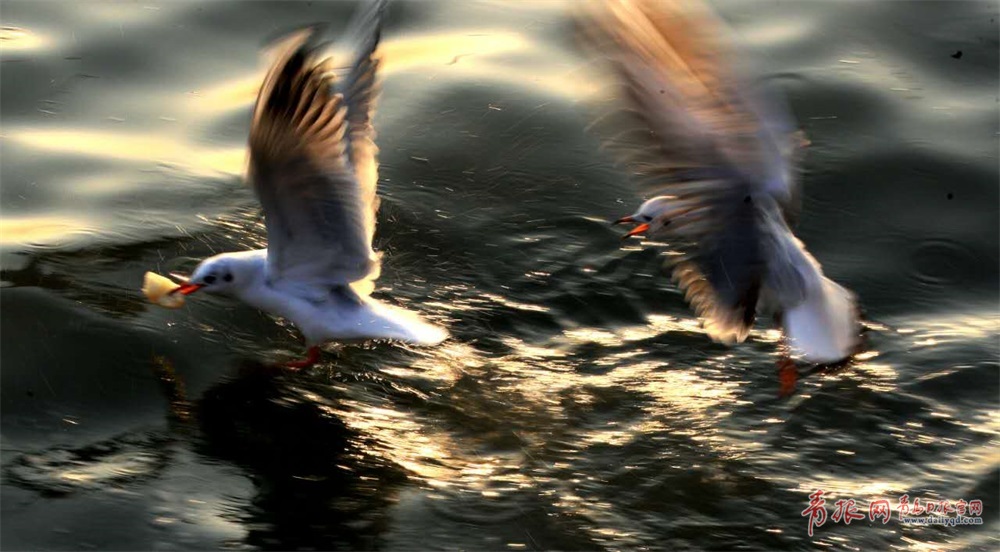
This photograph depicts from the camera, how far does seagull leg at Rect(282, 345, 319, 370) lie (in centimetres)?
562

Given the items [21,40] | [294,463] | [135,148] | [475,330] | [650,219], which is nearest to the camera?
[294,463]

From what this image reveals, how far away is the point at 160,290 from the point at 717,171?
2.39m

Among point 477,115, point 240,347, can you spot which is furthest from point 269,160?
point 477,115

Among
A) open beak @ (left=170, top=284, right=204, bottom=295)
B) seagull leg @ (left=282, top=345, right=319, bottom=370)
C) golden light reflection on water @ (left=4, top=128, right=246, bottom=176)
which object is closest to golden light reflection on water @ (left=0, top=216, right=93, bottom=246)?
golden light reflection on water @ (left=4, top=128, right=246, bottom=176)

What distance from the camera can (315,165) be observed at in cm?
521

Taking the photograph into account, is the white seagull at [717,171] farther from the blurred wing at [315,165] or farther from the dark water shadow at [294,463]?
the dark water shadow at [294,463]

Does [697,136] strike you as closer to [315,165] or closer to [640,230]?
[640,230]

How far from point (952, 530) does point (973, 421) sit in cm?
73

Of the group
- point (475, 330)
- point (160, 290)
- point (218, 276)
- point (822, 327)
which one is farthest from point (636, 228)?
point (160, 290)

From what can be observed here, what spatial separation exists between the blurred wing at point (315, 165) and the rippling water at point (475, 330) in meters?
0.43

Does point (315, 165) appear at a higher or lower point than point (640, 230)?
lower

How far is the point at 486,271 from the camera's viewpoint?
6.31m

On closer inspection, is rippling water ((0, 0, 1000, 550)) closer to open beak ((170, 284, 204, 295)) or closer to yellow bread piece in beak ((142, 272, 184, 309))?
yellow bread piece in beak ((142, 272, 184, 309))

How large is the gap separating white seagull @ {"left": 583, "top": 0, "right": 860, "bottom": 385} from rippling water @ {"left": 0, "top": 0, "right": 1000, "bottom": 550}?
30 cm
